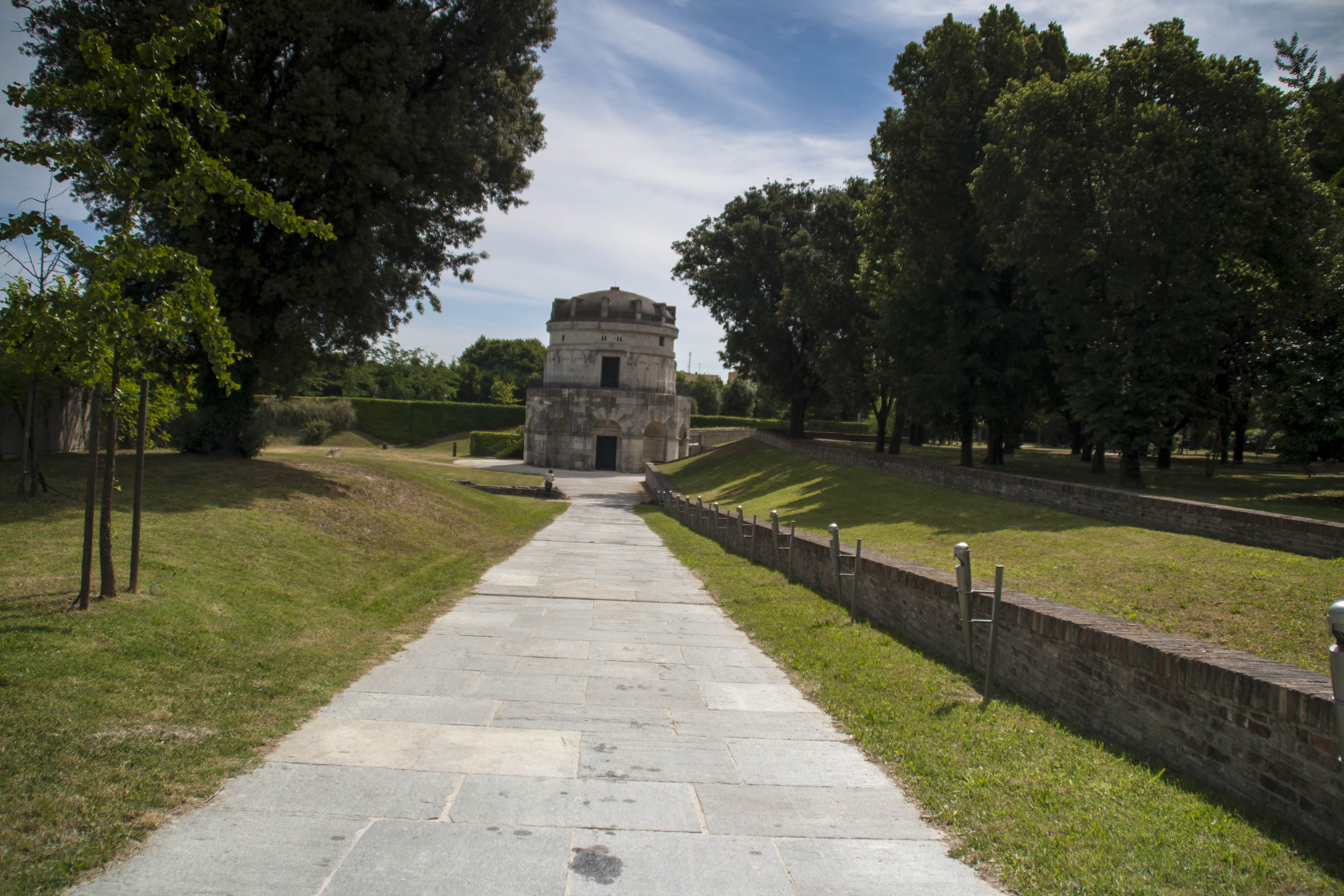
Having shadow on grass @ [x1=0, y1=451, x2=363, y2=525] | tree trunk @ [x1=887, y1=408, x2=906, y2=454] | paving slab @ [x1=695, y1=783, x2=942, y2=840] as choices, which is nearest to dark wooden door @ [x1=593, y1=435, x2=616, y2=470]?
tree trunk @ [x1=887, y1=408, x2=906, y2=454]

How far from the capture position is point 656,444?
5578 centimetres

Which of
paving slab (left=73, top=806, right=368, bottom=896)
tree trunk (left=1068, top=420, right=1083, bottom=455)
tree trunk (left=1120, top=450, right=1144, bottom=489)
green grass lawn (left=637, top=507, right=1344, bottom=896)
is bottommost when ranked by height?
paving slab (left=73, top=806, right=368, bottom=896)

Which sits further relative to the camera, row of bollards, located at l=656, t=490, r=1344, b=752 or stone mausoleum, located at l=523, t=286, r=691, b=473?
stone mausoleum, located at l=523, t=286, r=691, b=473

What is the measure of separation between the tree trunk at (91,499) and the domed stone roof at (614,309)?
50225mm

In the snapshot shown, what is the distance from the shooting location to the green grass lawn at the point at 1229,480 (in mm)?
18328

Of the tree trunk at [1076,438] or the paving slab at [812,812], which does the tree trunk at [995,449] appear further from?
the paving slab at [812,812]

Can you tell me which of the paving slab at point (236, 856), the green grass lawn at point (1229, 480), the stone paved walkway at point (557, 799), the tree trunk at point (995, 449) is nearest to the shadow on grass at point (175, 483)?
the stone paved walkway at point (557, 799)

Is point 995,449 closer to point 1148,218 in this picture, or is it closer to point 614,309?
point 1148,218

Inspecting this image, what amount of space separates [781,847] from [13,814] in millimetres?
3539

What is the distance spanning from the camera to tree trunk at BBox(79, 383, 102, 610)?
665 centimetres

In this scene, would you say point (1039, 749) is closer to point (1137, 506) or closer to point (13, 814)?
point (13, 814)

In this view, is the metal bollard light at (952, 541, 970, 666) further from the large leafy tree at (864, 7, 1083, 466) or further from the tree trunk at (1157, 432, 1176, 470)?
the tree trunk at (1157, 432, 1176, 470)

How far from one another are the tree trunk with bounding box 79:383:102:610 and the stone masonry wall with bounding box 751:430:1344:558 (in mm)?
14599

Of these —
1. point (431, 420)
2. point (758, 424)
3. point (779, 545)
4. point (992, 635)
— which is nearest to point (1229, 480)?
point (779, 545)
